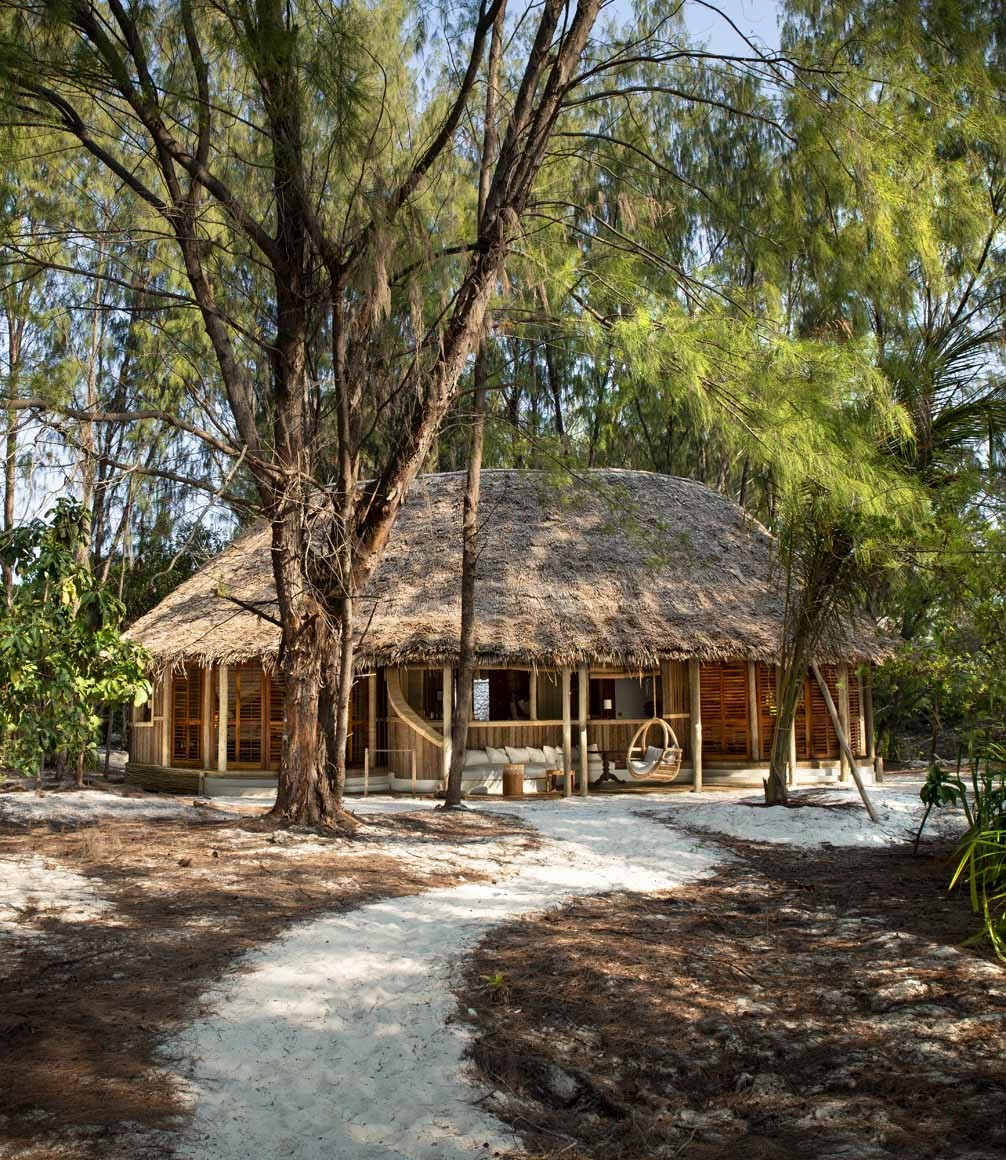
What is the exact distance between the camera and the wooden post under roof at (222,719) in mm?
15062

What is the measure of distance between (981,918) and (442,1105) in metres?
3.79

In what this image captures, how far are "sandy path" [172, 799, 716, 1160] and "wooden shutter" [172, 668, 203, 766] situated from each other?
10.5 m

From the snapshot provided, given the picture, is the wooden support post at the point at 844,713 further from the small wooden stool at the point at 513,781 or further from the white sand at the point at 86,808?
the white sand at the point at 86,808

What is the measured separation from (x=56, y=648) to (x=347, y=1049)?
396 centimetres

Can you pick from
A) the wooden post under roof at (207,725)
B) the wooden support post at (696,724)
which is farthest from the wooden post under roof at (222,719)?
the wooden support post at (696,724)

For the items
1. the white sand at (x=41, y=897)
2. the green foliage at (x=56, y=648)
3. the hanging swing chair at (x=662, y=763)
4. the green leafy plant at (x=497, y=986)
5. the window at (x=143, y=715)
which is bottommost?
the green leafy plant at (x=497, y=986)

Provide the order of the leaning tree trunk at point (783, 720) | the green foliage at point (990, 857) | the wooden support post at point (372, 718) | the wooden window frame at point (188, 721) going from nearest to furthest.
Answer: the green foliage at point (990, 857) → the leaning tree trunk at point (783, 720) → the wooden support post at point (372, 718) → the wooden window frame at point (188, 721)

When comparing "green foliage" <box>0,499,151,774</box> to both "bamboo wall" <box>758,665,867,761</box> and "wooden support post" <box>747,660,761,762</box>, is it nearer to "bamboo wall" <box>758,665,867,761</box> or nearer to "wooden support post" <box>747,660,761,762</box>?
"wooden support post" <box>747,660,761,762</box>

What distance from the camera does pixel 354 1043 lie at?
434cm

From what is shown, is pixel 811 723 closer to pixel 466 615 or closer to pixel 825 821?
pixel 825 821


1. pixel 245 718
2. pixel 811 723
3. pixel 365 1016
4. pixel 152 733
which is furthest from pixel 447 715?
pixel 365 1016

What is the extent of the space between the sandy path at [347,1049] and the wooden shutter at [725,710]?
10228 millimetres

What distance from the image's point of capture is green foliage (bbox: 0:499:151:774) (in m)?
6.73

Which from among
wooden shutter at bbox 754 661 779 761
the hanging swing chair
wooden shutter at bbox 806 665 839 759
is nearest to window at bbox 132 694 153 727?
the hanging swing chair
